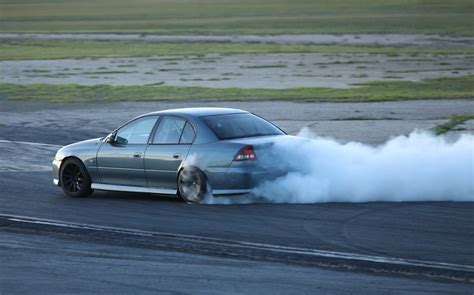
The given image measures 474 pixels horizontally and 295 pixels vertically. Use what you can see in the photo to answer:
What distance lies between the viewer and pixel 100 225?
1296 centimetres

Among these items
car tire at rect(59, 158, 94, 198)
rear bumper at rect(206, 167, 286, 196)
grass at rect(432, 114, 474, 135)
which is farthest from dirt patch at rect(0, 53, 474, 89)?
rear bumper at rect(206, 167, 286, 196)

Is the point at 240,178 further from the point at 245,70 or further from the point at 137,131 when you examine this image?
the point at 245,70

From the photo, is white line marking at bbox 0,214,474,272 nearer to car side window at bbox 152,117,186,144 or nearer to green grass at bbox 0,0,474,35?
car side window at bbox 152,117,186,144

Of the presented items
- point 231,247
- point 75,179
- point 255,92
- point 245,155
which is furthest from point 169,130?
point 255,92

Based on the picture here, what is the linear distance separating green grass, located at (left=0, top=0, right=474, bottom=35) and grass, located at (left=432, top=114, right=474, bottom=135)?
158 ft

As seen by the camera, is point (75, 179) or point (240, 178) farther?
point (75, 179)

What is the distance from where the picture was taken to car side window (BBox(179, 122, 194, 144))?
48.2 ft

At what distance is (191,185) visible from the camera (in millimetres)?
14375

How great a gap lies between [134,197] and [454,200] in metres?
4.65

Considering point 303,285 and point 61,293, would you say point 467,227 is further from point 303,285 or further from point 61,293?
point 61,293

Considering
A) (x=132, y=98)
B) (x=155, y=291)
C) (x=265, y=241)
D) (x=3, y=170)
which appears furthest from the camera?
(x=132, y=98)

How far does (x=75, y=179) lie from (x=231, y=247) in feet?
17.3

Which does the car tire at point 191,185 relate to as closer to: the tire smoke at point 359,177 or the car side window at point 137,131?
the tire smoke at point 359,177

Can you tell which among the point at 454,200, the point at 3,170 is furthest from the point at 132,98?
the point at 454,200
